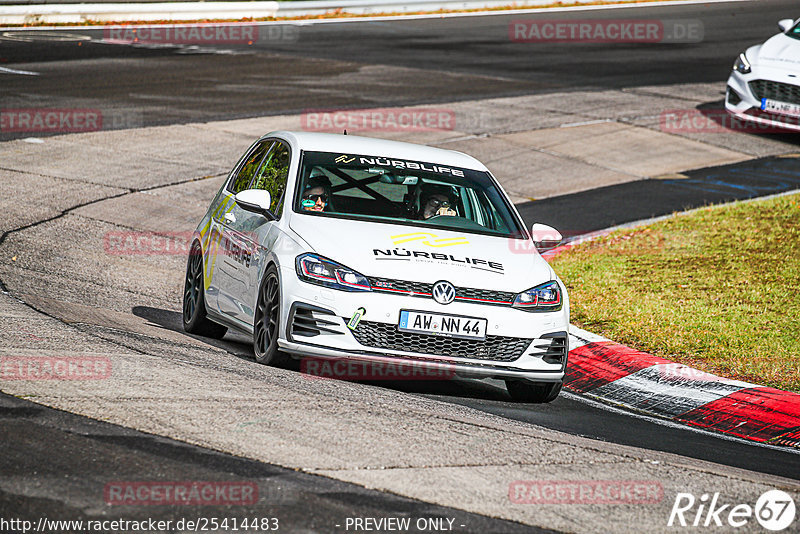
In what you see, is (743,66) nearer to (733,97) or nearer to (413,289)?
(733,97)

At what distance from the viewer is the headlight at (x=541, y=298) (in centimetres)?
778

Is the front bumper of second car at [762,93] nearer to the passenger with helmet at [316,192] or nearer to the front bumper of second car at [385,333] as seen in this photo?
the passenger with helmet at [316,192]

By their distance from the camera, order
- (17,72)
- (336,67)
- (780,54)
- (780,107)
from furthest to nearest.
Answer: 1. (336,67)
2. (17,72)
3. (780,54)
4. (780,107)

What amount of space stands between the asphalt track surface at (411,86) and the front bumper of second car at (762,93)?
2.41 feet

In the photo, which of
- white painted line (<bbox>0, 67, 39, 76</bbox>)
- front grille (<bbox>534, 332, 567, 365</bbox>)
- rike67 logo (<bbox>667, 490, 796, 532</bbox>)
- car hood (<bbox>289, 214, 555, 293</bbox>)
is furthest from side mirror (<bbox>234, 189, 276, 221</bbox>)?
white painted line (<bbox>0, 67, 39, 76</bbox>)

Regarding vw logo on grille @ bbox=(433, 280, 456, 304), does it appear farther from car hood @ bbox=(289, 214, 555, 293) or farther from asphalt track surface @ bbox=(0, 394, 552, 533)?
asphalt track surface @ bbox=(0, 394, 552, 533)

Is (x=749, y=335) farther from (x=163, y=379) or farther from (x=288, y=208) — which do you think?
(x=163, y=379)

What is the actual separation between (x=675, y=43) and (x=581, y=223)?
15.8 m

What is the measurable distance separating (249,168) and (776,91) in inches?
443

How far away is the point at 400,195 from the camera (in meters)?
8.69

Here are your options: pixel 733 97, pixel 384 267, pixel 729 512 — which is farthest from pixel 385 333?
pixel 733 97

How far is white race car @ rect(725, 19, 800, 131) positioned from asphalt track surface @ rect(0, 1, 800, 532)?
0.77 metres

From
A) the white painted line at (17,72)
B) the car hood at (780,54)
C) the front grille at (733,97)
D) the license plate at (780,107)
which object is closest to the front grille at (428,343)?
the license plate at (780,107)

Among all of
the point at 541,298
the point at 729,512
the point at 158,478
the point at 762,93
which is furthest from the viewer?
the point at 762,93
